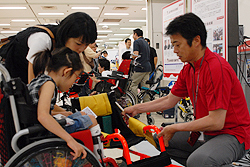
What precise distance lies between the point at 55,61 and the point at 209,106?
866 millimetres

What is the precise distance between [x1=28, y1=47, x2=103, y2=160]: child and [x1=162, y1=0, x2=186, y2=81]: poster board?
2.65 m

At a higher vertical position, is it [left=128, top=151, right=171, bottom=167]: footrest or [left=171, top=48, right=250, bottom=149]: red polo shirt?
[left=171, top=48, right=250, bottom=149]: red polo shirt

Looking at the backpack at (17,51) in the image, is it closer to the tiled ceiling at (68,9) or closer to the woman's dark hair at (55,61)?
the woman's dark hair at (55,61)

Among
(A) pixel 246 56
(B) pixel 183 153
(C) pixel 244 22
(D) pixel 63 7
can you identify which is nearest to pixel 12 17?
(D) pixel 63 7

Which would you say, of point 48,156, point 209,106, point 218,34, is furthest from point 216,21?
point 48,156

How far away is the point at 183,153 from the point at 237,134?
365 mm

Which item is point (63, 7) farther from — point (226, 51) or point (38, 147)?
point (38, 147)

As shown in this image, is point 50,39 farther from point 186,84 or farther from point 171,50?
point 171,50

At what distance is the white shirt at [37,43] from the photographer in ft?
4.23

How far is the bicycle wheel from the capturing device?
0.99m

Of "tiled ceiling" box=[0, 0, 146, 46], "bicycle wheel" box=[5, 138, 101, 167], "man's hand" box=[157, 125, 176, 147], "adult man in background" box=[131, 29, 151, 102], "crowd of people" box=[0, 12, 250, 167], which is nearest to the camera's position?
"bicycle wheel" box=[5, 138, 101, 167]

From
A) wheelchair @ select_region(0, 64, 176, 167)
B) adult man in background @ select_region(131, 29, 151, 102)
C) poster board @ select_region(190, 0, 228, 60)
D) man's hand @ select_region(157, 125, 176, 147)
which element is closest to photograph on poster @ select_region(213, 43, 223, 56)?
poster board @ select_region(190, 0, 228, 60)

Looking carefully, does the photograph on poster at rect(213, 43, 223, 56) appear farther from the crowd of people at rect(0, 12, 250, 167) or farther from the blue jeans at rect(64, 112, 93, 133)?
the blue jeans at rect(64, 112, 93, 133)

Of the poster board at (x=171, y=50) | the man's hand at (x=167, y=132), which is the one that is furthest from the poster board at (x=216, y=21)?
the man's hand at (x=167, y=132)
